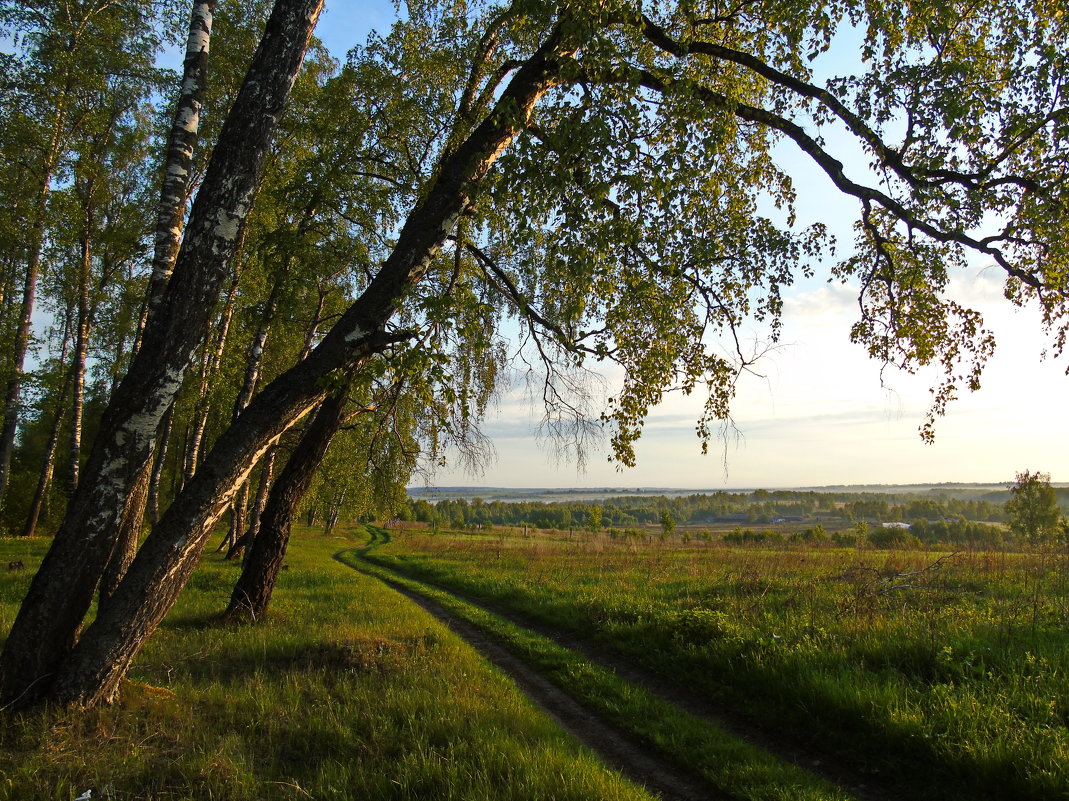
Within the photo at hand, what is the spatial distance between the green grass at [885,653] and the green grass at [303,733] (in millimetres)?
2681

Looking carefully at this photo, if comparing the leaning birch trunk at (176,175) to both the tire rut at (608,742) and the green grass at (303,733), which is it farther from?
the tire rut at (608,742)

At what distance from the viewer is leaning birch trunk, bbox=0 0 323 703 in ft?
15.0

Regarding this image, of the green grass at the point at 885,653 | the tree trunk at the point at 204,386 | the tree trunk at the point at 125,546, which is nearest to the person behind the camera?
the green grass at the point at 885,653

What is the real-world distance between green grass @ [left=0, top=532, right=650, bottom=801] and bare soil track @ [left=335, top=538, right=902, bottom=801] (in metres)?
0.57

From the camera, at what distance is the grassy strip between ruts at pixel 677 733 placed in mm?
4297

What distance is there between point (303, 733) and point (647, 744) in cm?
332

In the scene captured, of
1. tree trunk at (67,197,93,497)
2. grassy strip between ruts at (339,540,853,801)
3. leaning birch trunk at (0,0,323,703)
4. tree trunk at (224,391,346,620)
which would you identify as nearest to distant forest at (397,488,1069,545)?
grassy strip between ruts at (339,540,853,801)

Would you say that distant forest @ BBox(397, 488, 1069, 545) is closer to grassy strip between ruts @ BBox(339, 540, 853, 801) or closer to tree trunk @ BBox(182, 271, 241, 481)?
grassy strip between ruts @ BBox(339, 540, 853, 801)

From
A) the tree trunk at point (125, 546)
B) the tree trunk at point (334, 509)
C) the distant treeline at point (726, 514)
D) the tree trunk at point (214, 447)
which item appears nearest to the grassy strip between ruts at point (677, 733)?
the tree trunk at point (214, 447)

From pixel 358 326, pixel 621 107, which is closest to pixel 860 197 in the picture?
pixel 621 107

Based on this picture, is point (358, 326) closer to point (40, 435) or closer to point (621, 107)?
point (621, 107)

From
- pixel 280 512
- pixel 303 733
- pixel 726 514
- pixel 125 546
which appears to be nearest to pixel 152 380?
pixel 125 546

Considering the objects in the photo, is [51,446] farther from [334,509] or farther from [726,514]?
[726,514]

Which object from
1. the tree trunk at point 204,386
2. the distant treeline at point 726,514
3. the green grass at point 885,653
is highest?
the tree trunk at point 204,386
